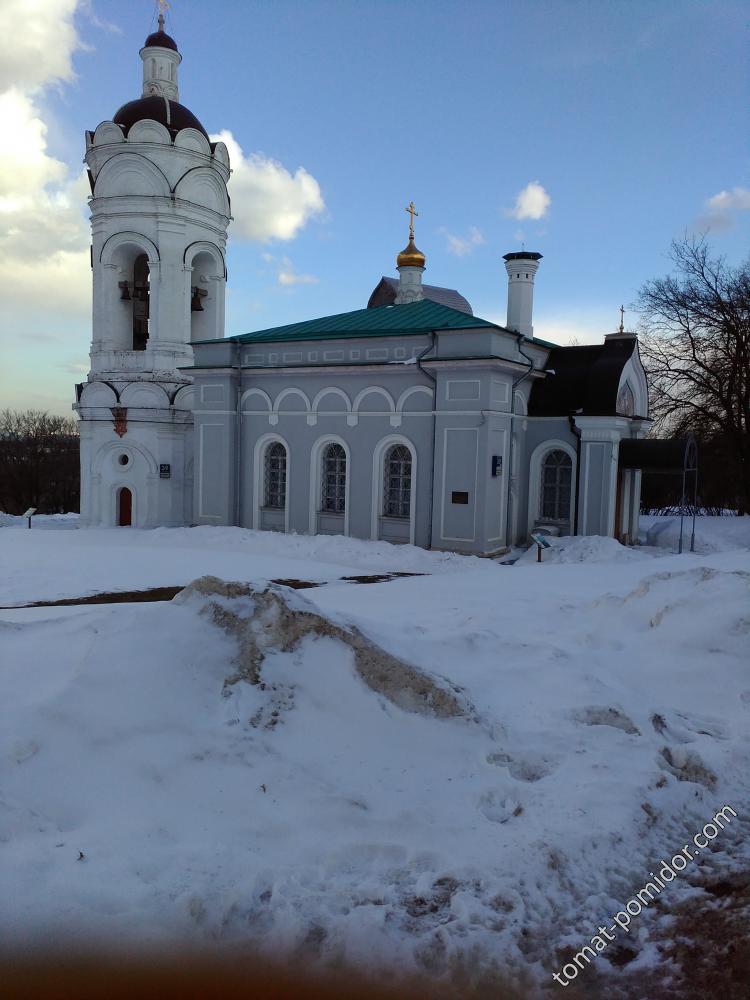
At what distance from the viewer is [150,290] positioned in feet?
65.2

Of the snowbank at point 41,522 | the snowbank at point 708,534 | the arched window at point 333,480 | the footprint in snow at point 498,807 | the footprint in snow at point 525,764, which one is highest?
the arched window at point 333,480

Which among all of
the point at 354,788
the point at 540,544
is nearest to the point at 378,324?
the point at 540,544

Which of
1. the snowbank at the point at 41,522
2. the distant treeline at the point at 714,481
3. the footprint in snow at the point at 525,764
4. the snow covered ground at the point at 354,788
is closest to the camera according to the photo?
the snow covered ground at the point at 354,788

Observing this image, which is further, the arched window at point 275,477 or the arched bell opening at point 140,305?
the arched bell opening at point 140,305

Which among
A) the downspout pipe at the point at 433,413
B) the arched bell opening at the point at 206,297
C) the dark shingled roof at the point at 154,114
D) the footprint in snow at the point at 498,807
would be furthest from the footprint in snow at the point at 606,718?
the dark shingled roof at the point at 154,114

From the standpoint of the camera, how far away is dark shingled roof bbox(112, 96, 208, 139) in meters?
19.5

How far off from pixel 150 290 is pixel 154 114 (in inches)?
168

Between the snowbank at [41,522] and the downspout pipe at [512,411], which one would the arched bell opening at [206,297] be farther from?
the downspout pipe at [512,411]

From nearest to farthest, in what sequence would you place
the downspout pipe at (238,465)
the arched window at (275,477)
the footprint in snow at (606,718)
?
the footprint in snow at (606,718), the arched window at (275,477), the downspout pipe at (238,465)

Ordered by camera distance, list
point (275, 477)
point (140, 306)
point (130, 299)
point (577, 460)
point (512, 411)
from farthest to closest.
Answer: point (140, 306) < point (130, 299) < point (275, 477) < point (577, 460) < point (512, 411)

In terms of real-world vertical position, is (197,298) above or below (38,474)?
above

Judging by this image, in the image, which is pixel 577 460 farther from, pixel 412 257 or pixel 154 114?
pixel 154 114

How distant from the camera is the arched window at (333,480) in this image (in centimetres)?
1705

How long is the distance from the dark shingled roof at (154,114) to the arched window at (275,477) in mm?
8397
